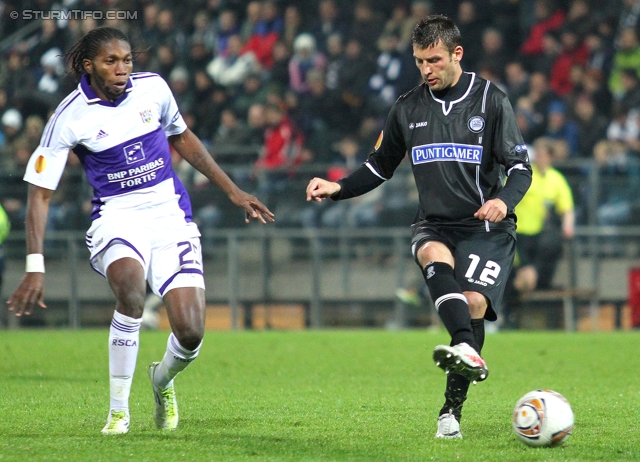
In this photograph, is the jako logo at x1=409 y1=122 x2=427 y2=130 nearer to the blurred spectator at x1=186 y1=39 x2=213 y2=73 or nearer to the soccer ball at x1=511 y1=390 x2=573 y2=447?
the soccer ball at x1=511 y1=390 x2=573 y2=447

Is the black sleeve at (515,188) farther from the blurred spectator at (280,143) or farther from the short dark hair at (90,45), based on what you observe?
the blurred spectator at (280,143)

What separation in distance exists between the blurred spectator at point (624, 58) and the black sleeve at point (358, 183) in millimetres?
10760

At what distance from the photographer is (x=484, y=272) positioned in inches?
230

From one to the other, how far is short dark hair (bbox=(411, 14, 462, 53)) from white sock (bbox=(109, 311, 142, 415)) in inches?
87.1

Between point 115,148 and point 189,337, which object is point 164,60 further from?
point 189,337

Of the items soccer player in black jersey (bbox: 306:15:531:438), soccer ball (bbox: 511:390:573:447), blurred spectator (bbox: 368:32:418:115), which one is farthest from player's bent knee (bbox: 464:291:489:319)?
blurred spectator (bbox: 368:32:418:115)


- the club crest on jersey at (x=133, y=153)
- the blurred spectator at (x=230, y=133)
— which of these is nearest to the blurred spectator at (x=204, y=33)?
the blurred spectator at (x=230, y=133)

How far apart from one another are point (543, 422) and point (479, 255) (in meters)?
0.99

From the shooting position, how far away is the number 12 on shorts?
582 centimetres

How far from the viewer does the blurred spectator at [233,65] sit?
18.6 meters

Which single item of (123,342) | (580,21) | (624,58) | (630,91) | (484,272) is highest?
(580,21)

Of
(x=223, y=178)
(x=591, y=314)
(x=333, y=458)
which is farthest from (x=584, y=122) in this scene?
(x=333, y=458)

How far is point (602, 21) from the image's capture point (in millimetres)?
16875

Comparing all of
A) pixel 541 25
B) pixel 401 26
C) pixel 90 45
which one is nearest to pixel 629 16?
pixel 541 25
